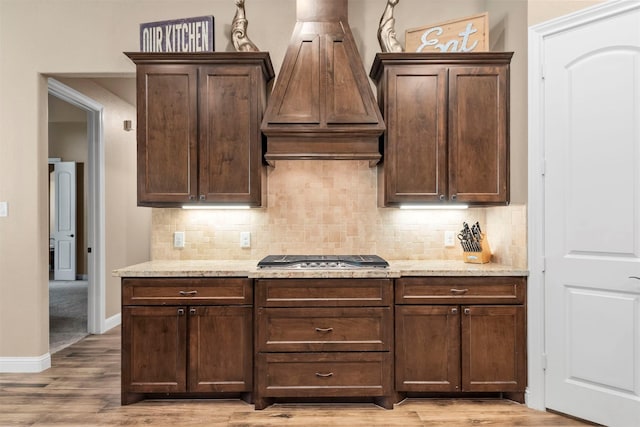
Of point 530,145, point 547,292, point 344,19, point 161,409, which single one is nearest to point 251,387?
point 161,409

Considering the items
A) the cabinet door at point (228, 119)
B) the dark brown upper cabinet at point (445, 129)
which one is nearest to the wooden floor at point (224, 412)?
the dark brown upper cabinet at point (445, 129)

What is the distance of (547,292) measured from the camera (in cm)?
272

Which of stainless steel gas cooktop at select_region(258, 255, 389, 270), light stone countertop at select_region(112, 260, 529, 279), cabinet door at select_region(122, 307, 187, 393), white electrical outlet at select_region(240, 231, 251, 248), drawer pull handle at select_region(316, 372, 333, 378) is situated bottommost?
drawer pull handle at select_region(316, 372, 333, 378)

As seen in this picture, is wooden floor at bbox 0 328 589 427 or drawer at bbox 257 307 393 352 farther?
drawer at bbox 257 307 393 352

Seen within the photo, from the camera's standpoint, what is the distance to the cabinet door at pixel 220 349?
2.74 meters

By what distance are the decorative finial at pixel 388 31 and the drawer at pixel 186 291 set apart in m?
1.94

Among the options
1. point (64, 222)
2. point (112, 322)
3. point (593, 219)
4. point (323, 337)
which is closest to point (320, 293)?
point (323, 337)

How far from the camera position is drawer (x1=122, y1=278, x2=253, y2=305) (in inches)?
108

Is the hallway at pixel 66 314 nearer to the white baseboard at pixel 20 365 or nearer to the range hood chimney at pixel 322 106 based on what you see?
the white baseboard at pixel 20 365

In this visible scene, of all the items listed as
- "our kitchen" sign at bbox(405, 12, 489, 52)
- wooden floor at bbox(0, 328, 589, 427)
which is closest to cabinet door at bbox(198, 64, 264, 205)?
"our kitchen" sign at bbox(405, 12, 489, 52)

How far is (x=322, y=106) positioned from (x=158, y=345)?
188 cm

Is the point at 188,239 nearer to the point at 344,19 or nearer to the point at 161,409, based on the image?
the point at 161,409

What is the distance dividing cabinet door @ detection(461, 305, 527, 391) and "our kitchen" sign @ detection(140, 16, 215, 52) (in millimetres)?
2602

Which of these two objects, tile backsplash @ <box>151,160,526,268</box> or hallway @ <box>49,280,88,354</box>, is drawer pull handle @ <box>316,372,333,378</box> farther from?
hallway @ <box>49,280,88,354</box>
